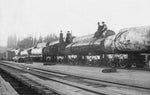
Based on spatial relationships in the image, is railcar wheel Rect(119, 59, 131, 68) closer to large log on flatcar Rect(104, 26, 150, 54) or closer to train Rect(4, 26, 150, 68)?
train Rect(4, 26, 150, 68)

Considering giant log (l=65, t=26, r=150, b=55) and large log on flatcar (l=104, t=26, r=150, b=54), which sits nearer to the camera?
large log on flatcar (l=104, t=26, r=150, b=54)

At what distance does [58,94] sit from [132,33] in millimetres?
11954

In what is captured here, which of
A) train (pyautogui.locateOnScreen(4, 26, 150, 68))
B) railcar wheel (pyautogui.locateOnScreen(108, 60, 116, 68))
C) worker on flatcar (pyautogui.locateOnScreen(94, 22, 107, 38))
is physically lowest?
railcar wheel (pyautogui.locateOnScreen(108, 60, 116, 68))

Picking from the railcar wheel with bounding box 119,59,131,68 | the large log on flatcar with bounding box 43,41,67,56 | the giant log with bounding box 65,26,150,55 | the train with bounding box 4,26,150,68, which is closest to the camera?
the giant log with bounding box 65,26,150,55

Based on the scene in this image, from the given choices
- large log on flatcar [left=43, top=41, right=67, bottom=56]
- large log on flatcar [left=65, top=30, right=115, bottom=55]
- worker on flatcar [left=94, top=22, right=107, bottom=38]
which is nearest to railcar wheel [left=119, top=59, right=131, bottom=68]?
large log on flatcar [left=65, top=30, right=115, bottom=55]

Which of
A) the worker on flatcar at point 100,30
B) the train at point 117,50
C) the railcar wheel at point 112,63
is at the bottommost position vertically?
the railcar wheel at point 112,63

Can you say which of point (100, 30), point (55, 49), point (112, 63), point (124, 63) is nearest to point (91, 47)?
point (100, 30)

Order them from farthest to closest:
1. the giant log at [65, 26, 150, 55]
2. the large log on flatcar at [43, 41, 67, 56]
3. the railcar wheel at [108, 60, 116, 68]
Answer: the large log on flatcar at [43, 41, 67, 56], the railcar wheel at [108, 60, 116, 68], the giant log at [65, 26, 150, 55]

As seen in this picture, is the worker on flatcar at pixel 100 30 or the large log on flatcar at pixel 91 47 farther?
the worker on flatcar at pixel 100 30

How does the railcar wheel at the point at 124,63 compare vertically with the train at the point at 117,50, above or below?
below

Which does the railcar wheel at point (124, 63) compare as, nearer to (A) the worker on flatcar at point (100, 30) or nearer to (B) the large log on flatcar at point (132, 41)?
(B) the large log on flatcar at point (132, 41)

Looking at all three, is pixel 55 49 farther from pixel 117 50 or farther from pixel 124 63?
pixel 124 63

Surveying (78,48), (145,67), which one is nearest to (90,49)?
(78,48)

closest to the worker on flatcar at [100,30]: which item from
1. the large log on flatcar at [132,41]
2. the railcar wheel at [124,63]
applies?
the large log on flatcar at [132,41]
